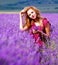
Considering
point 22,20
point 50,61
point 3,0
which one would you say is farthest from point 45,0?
point 50,61

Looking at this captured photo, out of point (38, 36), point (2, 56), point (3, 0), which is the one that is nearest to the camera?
point (2, 56)

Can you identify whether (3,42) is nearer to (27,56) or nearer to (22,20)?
(27,56)

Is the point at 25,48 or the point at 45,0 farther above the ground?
the point at 25,48

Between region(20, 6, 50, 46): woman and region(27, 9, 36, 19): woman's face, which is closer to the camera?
region(20, 6, 50, 46): woman

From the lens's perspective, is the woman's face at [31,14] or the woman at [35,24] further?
the woman's face at [31,14]

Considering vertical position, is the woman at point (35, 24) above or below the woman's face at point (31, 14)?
below

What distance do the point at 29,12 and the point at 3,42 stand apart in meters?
0.75

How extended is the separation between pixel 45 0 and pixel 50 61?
165 inches

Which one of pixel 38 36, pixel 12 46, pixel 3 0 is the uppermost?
pixel 12 46

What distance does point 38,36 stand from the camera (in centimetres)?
191

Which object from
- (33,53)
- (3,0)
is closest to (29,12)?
(33,53)

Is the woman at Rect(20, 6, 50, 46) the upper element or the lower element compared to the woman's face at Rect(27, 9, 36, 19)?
lower

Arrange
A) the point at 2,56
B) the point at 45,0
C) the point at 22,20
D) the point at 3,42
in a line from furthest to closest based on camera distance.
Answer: the point at 45,0 < the point at 22,20 < the point at 3,42 < the point at 2,56

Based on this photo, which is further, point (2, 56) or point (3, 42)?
point (3, 42)
